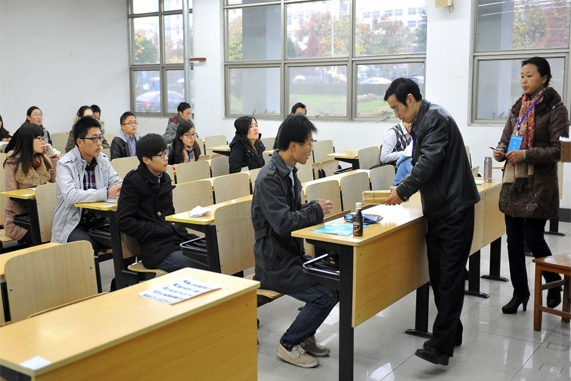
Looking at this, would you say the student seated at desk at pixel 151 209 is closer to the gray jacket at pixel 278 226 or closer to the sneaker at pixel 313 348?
the gray jacket at pixel 278 226

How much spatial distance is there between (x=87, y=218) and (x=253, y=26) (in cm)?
596

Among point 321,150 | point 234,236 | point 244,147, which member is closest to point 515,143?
point 234,236

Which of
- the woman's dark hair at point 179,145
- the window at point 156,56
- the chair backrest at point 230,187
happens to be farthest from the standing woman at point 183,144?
the window at point 156,56

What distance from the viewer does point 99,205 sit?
3908mm

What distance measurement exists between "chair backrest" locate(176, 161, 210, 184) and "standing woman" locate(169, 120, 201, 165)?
37 cm

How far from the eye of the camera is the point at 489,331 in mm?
3684

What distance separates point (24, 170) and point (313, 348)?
261 cm

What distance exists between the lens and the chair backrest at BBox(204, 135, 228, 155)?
827cm

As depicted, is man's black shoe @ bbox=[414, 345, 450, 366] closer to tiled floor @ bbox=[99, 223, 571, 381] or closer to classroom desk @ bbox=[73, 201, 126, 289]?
tiled floor @ bbox=[99, 223, 571, 381]

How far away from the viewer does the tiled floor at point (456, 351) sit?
10.2 ft

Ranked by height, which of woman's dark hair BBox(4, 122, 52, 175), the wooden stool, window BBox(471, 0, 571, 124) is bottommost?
the wooden stool

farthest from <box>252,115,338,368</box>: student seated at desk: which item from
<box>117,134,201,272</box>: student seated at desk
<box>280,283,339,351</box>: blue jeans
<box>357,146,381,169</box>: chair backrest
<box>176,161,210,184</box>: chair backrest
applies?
<box>357,146,381,169</box>: chair backrest

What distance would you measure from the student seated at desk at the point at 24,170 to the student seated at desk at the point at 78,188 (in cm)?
51

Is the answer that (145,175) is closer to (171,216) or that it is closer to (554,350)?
(171,216)
